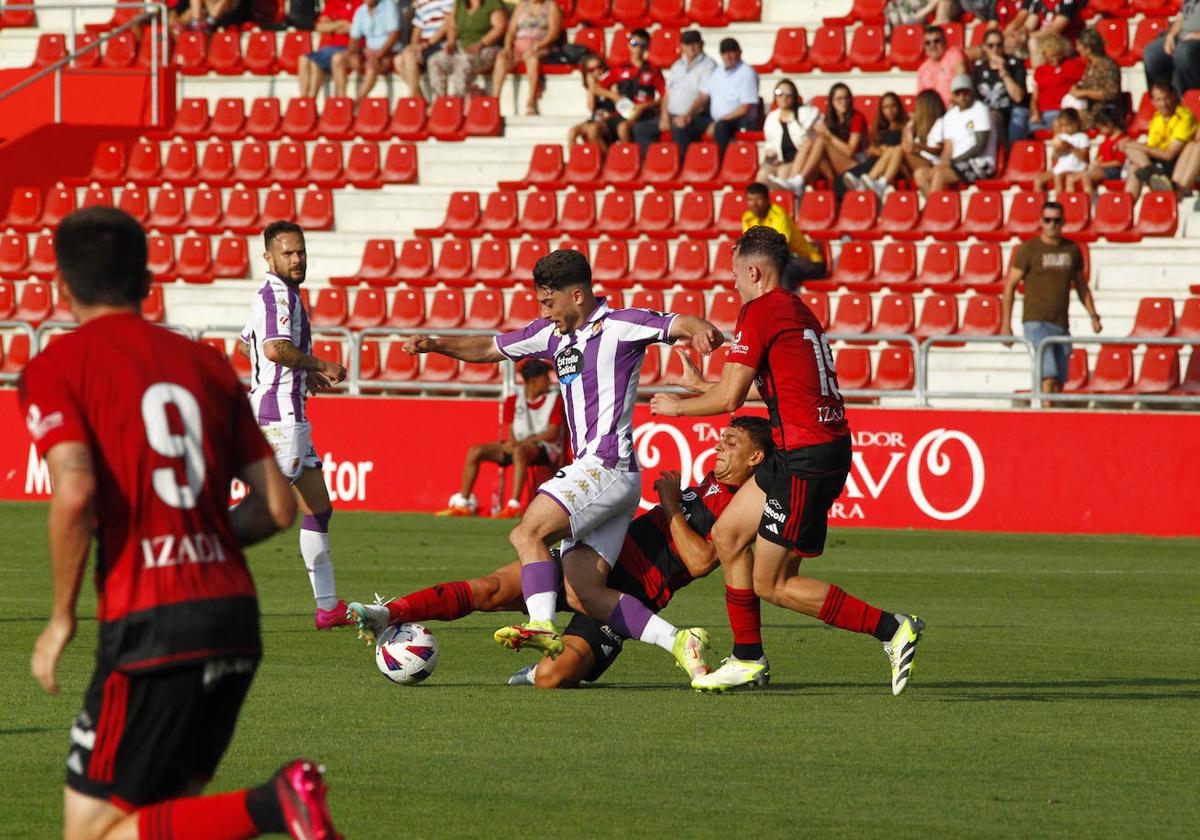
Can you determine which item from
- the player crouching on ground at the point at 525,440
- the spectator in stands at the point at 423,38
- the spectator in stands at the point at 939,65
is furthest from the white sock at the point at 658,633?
the spectator in stands at the point at 423,38

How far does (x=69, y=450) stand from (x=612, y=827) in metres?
2.60

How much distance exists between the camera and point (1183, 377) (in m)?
18.9

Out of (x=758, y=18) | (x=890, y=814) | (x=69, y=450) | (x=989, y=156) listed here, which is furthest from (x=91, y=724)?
(x=758, y=18)

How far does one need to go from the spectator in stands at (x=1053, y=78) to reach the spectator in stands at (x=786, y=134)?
250 centimetres

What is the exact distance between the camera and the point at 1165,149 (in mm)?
21188

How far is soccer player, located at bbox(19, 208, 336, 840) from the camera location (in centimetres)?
437

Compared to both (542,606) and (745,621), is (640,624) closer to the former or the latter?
(542,606)

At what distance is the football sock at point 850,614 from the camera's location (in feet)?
30.3

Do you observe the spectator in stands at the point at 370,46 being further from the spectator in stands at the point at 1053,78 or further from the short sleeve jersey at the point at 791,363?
the short sleeve jersey at the point at 791,363

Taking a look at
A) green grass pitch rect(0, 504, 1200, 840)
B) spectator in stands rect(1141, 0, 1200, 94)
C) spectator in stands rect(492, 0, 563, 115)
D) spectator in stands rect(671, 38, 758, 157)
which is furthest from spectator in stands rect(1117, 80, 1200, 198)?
green grass pitch rect(0, 504, 1200, 840)

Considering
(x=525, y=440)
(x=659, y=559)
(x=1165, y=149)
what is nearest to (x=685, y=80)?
(x=1165, y=149)

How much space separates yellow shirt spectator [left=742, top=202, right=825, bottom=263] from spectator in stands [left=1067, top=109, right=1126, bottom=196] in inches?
37.5

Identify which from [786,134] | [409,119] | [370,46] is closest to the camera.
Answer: [786,134]

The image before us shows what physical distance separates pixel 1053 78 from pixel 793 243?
165 inches
